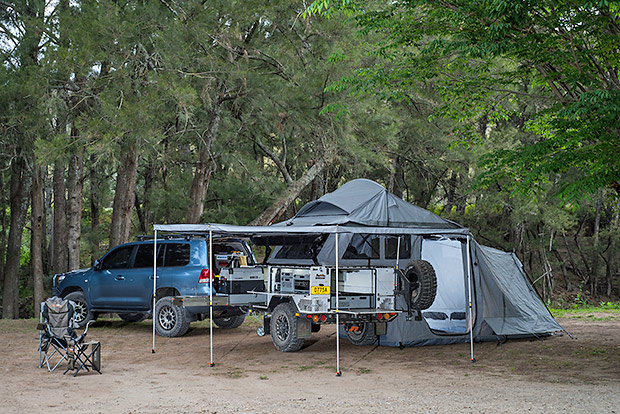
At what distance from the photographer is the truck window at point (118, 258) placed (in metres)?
12.9

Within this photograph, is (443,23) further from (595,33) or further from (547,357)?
(547,357)

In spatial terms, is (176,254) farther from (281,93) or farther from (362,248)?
(281,93)

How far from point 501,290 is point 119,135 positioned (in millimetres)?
8009

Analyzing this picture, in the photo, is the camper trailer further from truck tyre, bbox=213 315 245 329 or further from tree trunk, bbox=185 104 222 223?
tree trunk, bbox=185 104 222 223

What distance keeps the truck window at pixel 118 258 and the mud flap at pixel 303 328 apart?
14.5ft

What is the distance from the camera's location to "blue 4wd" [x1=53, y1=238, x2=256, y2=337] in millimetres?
11906

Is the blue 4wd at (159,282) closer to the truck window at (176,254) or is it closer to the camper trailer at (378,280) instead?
the truck window at (176,254)

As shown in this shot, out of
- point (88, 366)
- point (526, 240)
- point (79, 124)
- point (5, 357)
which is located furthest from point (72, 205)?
point (526, 240)

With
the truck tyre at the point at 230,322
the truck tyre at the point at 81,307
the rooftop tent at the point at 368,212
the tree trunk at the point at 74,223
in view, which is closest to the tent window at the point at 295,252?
the rooftop tent at the point at 368,212

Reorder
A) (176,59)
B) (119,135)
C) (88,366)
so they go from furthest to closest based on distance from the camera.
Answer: (176,59), (119,135), (88,366)

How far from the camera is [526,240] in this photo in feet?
98.0

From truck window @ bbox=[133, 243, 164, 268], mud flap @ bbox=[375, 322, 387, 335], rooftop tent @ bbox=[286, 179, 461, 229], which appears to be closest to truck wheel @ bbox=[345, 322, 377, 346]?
mud flap @ bbox=[375, 322, 387, 335]

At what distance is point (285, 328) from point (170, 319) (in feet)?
9.31

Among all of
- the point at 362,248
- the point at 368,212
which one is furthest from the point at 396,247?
the point at 368,212
